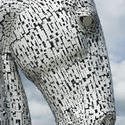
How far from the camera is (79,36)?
13.2 feet

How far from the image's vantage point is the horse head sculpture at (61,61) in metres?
3.98

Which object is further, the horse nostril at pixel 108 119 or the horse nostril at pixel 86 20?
the horse nostril at pixel 86 20

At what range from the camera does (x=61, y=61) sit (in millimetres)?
4023

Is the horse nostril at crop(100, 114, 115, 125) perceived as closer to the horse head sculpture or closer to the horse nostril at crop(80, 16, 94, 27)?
the horse head sculpture

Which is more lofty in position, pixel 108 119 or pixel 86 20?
pixel 86 20

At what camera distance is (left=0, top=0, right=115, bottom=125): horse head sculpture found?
398cm

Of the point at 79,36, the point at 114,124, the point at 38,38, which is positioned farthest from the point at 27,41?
the point at 114,124

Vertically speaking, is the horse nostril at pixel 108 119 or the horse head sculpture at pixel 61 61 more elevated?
the horse head sculpture at pixel 61 61

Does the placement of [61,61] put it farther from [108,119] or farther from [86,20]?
[108,119]

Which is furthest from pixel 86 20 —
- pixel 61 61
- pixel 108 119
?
pixel 108 119

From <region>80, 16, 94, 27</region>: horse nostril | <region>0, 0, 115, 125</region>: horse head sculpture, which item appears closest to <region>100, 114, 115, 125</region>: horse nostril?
<region>0, 0, 115, 125</region>: horse head sculpture

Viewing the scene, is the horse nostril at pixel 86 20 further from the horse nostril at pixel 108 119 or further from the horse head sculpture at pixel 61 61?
the horse nostril at pixel 108 119

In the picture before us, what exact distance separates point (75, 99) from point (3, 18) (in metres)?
0.76

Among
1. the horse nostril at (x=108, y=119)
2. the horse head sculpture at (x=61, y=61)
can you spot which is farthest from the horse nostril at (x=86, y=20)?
the horse nostril at (x=108, y=119)
